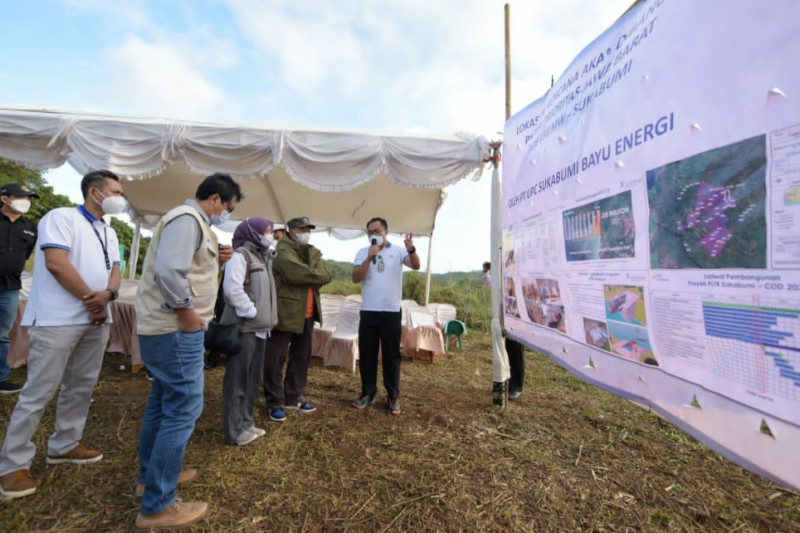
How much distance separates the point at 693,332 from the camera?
3.79 feet

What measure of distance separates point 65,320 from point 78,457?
900mm

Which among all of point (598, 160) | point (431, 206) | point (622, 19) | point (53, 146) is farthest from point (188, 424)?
point (431, 206)

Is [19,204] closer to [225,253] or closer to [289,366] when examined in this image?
[225,253]

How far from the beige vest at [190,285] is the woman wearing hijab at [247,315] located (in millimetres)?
548

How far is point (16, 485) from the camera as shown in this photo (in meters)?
1.85

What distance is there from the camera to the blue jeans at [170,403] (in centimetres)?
163

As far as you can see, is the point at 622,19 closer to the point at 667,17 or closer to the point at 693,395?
the point at 667,17

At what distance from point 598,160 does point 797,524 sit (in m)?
2.05

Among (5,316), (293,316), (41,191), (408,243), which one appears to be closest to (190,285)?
(293,316)

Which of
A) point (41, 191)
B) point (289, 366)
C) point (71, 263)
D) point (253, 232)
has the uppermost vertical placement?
point (41, 191)

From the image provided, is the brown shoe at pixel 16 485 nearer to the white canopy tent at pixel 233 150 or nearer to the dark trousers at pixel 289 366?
the dark trousers at pixel 289 366

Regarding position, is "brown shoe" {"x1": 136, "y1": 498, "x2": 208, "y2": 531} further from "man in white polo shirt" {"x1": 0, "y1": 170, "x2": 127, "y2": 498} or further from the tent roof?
the tent roof

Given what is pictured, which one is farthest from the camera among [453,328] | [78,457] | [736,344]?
[453,328]

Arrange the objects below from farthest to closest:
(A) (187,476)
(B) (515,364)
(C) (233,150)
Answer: (C) (233,150), (B) (515,364), (A) (187,476)
